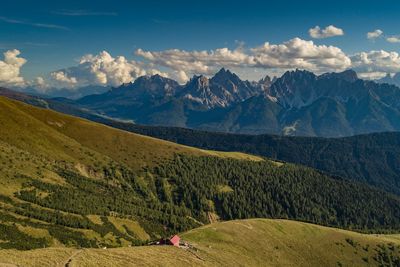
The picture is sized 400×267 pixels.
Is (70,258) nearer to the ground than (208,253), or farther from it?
farther from it

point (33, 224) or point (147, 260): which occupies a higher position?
point (147, 260)

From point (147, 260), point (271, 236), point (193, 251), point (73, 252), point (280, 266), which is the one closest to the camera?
point (73, 252)

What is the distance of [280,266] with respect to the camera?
170 m

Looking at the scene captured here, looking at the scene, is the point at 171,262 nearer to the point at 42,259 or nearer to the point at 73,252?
the point at 73,252

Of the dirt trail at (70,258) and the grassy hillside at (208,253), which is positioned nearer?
the dirt trail at (70,258)

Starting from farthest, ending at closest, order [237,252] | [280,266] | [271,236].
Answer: [271,236]
[280,266]
[237,252]

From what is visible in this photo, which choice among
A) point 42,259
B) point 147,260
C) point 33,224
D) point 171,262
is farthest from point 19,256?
point 33,224

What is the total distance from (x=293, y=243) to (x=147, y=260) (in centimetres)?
10721

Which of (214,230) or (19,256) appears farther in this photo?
(214,230)

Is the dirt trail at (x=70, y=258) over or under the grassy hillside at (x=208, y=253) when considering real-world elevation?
over

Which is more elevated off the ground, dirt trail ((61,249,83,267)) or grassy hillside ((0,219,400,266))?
dirt trail ((61,249,83,267))

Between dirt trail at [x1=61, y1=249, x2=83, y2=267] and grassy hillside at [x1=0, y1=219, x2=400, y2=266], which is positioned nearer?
dirt trail at [x1=61, y1=249, x2=83, y2=267]

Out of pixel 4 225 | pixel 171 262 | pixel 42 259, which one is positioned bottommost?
pixel 4 225

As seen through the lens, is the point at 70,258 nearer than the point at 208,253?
Yes
